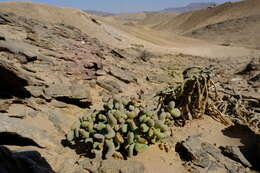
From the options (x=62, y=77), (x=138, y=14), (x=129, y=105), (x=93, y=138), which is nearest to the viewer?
(x=93, y=138)

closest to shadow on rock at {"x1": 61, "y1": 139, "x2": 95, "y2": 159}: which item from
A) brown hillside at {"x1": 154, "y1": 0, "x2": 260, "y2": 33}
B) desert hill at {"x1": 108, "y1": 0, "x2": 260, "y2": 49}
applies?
desert hill at {"x1": 108, "y1": 0, "x2": 260, "y2": 49}

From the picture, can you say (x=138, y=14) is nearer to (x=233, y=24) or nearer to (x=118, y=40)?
(x=233, y=24)

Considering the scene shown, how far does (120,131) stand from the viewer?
3650 mm

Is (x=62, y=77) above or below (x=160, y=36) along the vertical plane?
above

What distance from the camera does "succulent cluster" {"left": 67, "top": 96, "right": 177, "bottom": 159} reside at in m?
3.56

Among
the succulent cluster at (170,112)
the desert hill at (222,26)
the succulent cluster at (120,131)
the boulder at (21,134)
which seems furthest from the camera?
the desert hill at (222,26)

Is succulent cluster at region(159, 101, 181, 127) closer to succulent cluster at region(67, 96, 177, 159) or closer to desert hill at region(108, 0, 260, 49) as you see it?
succulent cluster at region(67, 96, 177, 159)

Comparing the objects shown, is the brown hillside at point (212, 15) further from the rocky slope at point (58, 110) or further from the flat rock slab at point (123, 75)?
the rocky slope at point (58, 110)

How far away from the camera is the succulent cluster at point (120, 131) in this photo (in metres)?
3.56

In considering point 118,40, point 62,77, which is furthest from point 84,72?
point 118,40

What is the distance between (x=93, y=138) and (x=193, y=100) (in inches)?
62.5

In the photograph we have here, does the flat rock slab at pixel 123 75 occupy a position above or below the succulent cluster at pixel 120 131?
below

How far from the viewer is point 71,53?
7.13 m

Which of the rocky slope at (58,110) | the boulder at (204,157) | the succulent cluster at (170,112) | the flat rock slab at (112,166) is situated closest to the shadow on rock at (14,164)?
the rocky slope at (58,110)
